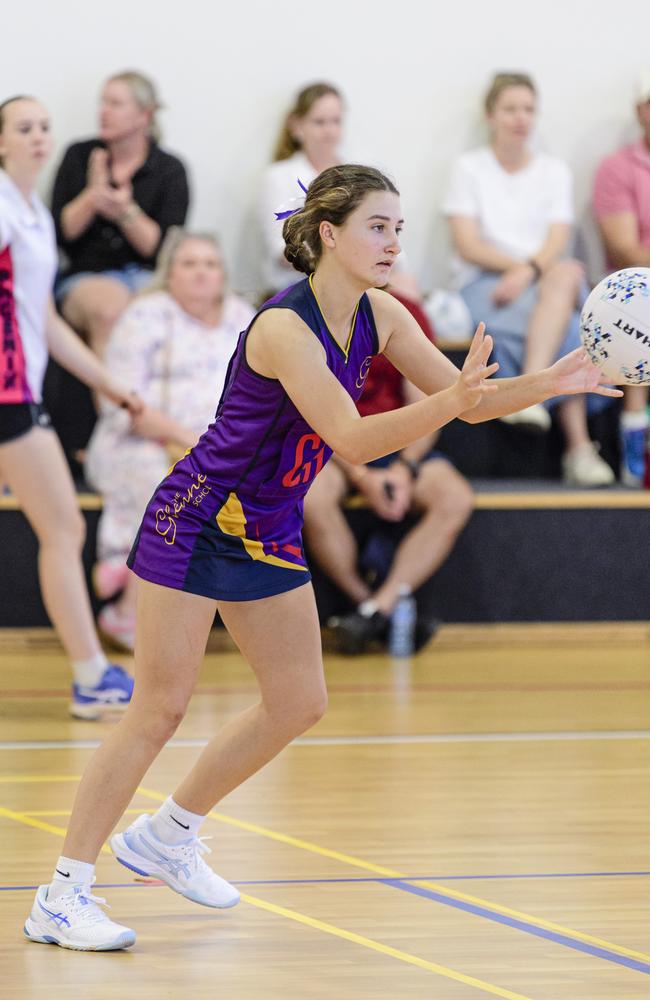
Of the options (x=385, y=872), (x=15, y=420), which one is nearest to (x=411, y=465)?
(x=15, y=420)

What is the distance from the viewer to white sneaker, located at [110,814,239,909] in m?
3.29

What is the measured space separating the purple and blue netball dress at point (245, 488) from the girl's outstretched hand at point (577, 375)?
0.35 m

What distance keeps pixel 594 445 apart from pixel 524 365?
546 mm

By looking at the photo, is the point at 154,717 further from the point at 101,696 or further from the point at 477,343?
the point at 101,696

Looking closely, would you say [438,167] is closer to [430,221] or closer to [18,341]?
[430,221]

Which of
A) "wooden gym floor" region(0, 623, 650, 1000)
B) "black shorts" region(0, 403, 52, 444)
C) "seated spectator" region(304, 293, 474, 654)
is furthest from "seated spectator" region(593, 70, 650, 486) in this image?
"black shorts" region(0, 403, 52, 444)

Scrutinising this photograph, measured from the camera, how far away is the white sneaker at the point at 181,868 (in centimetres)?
329

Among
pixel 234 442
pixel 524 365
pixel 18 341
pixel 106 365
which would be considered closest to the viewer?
pixel 234 442

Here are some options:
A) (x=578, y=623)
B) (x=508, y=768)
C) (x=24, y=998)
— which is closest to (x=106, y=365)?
(x=578, y=623)

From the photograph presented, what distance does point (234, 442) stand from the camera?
10.2 ft

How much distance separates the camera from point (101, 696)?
17.4 ft

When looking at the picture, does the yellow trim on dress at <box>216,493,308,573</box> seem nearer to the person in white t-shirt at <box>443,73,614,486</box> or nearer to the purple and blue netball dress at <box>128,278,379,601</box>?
the purple and blue netball dress at <box>128,278,379,601</box>

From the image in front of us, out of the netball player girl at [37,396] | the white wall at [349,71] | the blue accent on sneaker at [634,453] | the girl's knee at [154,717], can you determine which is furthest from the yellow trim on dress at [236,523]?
the white wall at [349,71]

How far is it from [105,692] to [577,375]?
2.61 meters
